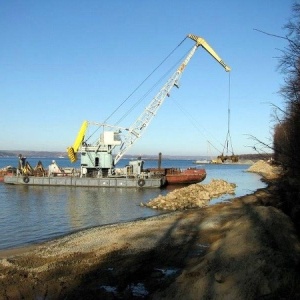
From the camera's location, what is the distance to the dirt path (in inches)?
306

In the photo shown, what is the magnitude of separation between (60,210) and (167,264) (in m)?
18.7

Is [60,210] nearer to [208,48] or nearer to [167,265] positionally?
[167,265]

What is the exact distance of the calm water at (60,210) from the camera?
21.0 metres

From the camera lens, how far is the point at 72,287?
33.5 ft

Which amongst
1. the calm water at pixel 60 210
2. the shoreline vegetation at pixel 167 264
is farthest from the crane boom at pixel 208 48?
the shoreline vegetation at pixel 167 264

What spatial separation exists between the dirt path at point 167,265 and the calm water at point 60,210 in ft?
13.2

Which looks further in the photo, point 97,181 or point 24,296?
point 97,181

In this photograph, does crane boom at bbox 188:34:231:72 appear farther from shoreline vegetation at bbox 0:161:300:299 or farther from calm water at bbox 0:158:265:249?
shoreline vegetation at bbox 0:161:300:299

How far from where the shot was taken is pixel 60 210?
95.8 feet

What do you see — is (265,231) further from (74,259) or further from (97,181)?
(97,181)

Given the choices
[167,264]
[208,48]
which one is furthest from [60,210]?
[208,48]

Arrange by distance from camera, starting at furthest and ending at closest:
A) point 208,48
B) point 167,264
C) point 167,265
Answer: point 208,48 < point 167,264 < point 167,265

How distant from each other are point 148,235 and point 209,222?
3.34m

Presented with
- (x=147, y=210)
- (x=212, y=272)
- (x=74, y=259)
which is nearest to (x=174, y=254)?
(x=74, y=259)
